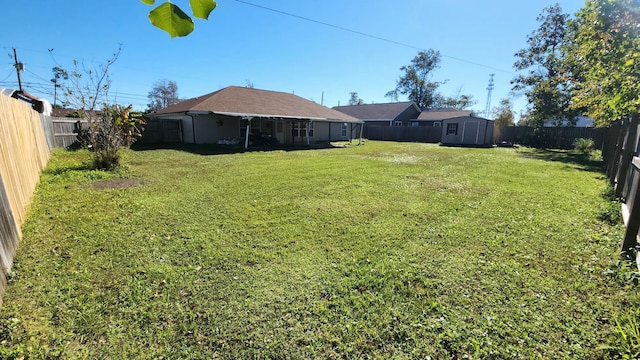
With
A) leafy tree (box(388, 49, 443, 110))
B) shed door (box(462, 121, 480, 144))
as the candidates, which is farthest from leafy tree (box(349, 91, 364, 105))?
shed door (box(462, 121, 480, 144))

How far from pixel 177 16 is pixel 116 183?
309 inches

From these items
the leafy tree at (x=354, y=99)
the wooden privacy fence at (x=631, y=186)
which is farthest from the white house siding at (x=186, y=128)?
the leafy tree at (x=354, y=99)

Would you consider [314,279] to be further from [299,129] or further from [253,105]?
[299,129]

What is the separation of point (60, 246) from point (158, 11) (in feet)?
13.9

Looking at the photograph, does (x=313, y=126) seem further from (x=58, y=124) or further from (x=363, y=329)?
(x=363, y=329)

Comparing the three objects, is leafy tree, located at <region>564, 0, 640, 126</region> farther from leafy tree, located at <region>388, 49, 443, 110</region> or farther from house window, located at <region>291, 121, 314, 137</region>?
leafy tree, located at <region>388, 49, 443, 110</region>

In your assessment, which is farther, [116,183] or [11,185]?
[116,183]

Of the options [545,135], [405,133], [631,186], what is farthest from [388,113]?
[631,186]

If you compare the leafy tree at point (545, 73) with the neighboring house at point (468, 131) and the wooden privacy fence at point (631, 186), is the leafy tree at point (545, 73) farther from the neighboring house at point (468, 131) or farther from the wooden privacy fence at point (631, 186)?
the wooden privacy fence at point (631, 186)

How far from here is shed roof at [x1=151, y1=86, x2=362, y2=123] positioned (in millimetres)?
16656

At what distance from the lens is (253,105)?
62.2 feet

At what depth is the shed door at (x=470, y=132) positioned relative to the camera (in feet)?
75.4

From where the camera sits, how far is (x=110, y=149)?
327 inches

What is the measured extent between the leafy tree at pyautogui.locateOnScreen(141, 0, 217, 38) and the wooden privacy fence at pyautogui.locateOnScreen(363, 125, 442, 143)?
2800 cm
